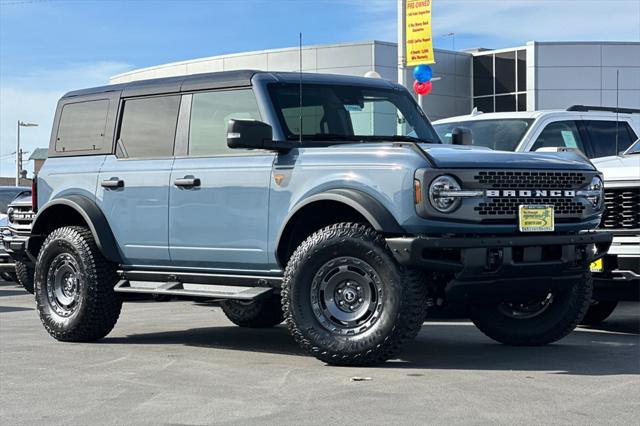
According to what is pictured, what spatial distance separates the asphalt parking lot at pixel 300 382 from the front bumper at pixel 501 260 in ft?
1.76

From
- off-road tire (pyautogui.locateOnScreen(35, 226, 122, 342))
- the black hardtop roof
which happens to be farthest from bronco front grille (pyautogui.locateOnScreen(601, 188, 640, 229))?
off-road tire (pyautogui.locateOnScreen(35, 226, 122, 342))

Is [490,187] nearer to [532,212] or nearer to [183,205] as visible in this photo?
[532,212]

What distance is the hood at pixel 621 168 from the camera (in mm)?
9289

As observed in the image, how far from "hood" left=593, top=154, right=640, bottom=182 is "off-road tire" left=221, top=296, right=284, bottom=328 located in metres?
3.15

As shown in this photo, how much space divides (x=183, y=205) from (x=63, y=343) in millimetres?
1738

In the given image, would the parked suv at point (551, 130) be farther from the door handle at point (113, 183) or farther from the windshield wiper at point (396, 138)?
the door handle at point (113, 183)

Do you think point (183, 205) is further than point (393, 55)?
No

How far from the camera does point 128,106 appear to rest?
9.48m

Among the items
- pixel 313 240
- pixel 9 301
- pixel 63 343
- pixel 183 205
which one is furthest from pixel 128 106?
pixel 9 301

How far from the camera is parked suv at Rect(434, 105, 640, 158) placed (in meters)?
11.3

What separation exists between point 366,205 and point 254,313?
128 inches

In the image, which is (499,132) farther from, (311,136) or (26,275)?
(26,275)

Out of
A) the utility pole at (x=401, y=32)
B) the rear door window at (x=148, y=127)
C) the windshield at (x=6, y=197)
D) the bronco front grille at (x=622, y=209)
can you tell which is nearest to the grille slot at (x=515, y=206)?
the bronco front grille at (x=622, y=209)

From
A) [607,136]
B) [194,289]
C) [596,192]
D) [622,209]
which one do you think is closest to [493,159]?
[596,192]
